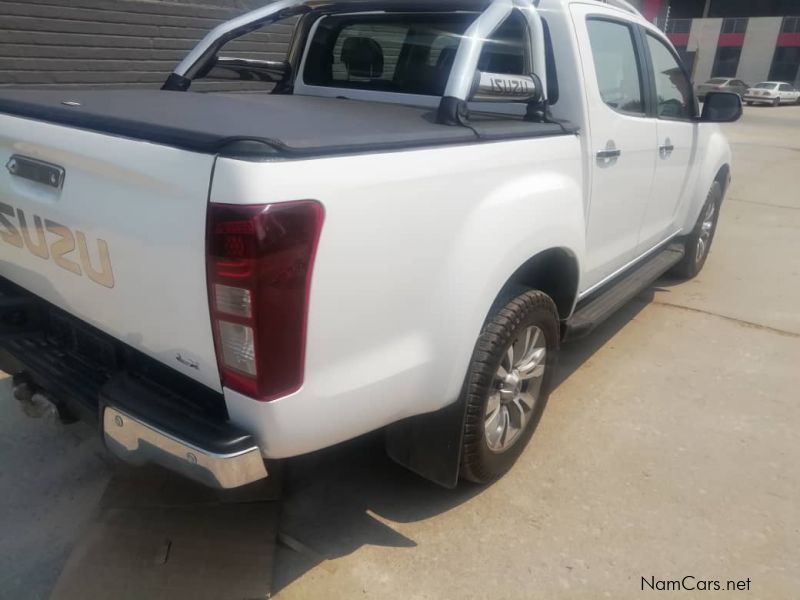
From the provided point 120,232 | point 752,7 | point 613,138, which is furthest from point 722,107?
point 752,7

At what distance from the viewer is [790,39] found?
47.7 meters

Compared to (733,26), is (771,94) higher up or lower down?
lower down

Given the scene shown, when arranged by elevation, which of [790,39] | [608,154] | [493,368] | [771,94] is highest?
[608,154]

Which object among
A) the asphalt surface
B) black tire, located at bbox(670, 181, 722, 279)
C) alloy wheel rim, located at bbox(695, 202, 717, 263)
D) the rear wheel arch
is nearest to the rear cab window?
the rear wheel arch

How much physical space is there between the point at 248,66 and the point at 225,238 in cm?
250

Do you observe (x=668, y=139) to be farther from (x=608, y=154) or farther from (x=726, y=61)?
(x=726, y=61)

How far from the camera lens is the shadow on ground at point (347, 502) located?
92.0 inches

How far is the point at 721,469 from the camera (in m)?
2.82

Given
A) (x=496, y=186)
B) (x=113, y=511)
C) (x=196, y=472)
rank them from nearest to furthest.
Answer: (x=196, y=472) < (x=496, y=186) < (x=113, y=511)

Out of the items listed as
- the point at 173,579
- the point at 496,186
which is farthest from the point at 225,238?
the point at 173,579

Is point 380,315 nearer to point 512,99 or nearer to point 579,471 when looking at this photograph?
point 512,99

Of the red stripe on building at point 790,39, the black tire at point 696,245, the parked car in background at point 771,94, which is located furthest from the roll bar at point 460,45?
the red stripe on building at point 790,39

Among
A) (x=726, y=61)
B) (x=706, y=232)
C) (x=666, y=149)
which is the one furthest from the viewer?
(x=726, y=61)

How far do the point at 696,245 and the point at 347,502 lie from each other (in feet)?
11.9
